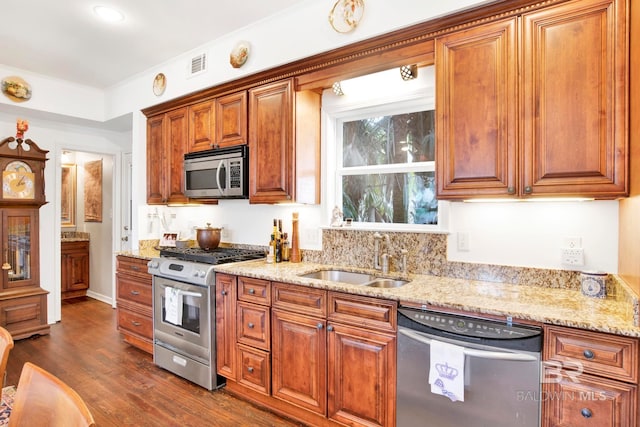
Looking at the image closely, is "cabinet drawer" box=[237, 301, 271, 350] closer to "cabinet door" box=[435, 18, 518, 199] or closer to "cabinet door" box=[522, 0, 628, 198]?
"cabinet door" box=[435, 18, 518, 199]

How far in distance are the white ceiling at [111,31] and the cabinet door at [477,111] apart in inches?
51.3

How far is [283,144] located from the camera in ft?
9.09

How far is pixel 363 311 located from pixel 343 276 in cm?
68

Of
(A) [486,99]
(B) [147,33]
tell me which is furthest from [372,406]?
(B) [147,33]

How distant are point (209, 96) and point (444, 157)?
7.31 feet

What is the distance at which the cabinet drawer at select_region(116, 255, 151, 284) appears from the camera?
3408 millimetres

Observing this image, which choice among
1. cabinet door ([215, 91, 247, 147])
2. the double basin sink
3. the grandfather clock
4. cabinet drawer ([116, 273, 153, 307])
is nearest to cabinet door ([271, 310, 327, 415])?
the double basin sink

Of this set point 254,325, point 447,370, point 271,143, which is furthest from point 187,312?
point 447,370

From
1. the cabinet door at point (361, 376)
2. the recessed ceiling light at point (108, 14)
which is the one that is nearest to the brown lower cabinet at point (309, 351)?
the cabinet door at point (361, 376)

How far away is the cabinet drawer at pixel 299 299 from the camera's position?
7.17 feet

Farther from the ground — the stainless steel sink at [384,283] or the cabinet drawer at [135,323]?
the stainless steel sink at [384,283]

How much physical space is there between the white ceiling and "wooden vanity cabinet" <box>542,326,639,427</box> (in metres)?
2.61

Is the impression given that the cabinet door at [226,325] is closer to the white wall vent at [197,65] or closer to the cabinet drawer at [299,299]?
the cabinet drawer at [299,299]

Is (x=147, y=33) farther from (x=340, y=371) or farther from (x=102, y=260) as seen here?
(x=102, y=260)
